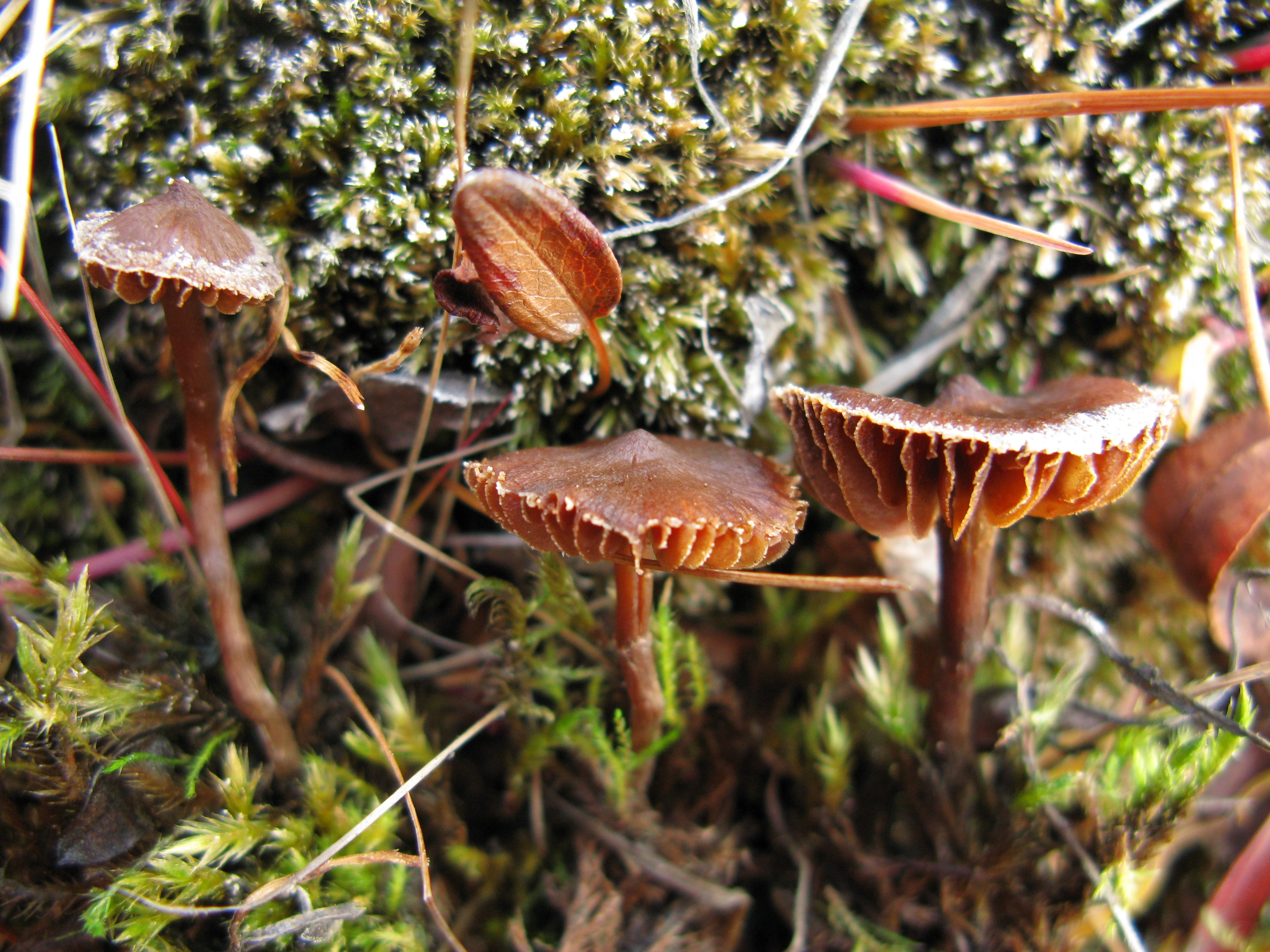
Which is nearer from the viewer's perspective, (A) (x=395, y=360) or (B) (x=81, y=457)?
(A) (x=395, y=360)

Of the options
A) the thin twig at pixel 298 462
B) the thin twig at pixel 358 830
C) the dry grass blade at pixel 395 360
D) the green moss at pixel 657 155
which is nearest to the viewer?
the thin twig at pixel 358 830

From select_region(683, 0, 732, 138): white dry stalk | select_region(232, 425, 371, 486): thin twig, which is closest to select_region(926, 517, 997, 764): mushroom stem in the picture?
select_region(683, 0, 732, 138): white dry stalk

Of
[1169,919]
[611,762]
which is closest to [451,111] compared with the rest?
[611,762]

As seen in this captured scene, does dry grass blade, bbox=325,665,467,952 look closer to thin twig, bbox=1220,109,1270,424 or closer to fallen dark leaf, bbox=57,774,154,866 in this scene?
fallen dark leaf, bbox=57,774,154,866

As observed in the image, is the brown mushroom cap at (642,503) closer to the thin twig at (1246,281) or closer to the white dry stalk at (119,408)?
the white dry stalk at (119,408)

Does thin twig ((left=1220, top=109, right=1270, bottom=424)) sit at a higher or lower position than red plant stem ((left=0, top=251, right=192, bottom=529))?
higher

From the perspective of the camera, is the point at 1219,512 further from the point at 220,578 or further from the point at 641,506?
the point at 220,578

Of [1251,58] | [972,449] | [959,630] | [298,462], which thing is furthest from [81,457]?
[1251,58]

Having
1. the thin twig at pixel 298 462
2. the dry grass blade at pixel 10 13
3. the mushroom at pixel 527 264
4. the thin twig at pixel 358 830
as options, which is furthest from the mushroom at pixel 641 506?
the dry grass blade at pixel 10 13
